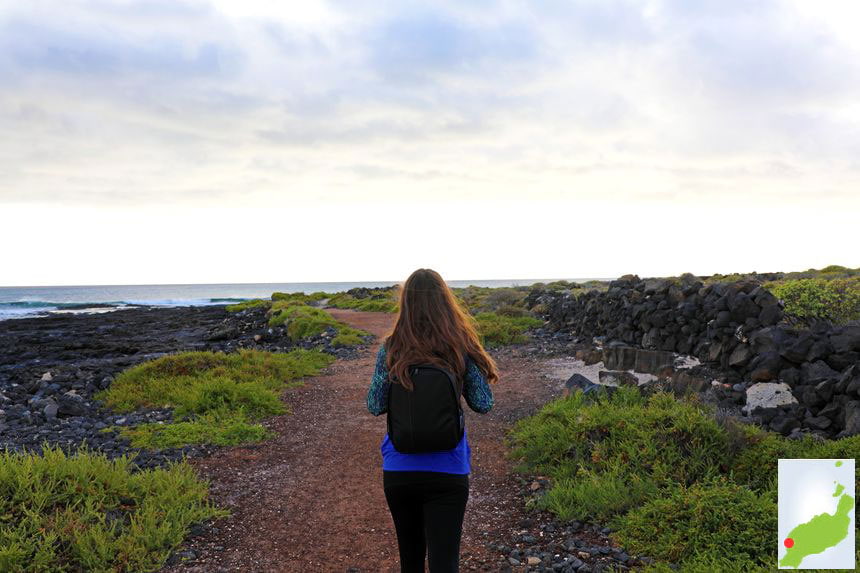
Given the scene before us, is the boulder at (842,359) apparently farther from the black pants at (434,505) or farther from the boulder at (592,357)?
the black pants at (434,505)

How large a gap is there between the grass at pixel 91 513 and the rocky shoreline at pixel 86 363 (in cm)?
126

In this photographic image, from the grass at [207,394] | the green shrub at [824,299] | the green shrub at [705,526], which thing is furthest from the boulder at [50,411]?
the green shrub at [824,299]

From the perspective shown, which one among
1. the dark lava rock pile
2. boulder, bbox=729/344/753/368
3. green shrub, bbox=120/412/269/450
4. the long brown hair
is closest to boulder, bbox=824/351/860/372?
the dark lava rock pile

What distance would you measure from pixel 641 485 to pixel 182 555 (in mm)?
4381

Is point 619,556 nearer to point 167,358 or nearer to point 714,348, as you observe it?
point 714,348

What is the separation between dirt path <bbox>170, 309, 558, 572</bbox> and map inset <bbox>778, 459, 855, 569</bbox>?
2283 mm

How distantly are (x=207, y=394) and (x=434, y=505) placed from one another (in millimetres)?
7975

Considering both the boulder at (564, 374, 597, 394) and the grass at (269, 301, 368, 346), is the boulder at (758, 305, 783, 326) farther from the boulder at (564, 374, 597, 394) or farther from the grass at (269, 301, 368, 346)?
the grass at (269, 301, 368, 346)

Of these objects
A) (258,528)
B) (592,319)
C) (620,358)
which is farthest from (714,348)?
(258,528)

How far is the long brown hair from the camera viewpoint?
3193mm

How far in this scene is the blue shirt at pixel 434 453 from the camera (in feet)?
10.3

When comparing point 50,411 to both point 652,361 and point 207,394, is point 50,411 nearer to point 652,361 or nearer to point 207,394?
point 207,394

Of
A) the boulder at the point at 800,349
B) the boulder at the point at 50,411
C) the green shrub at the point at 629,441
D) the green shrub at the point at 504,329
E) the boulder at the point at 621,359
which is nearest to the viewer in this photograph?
the green shrub at the point at 629,441

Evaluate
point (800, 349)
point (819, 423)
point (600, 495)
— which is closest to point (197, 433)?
point (600, 495)
